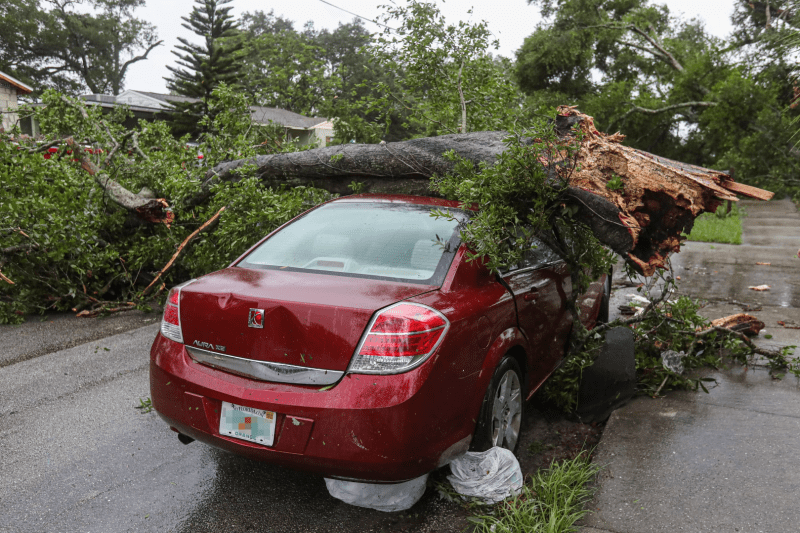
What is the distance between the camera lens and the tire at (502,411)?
286cm

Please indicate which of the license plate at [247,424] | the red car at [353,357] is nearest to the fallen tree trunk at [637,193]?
the red car at [353,357]

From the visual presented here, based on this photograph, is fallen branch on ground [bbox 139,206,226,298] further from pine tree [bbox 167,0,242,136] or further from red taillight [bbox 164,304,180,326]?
pine tree [bbox 167,0,242,136]

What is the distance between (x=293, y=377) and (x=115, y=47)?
68718 millimetres

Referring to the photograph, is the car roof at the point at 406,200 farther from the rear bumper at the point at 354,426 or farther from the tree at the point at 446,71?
the tree at the point at 446,71

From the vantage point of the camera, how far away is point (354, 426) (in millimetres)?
2400

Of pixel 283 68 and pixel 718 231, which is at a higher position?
pixel 283 68

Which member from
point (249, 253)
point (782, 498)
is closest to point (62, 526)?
point (249, 253)

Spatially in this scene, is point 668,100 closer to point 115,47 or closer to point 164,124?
point 164,124

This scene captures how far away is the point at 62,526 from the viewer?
268cm

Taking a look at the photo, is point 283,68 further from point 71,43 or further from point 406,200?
point 71,43

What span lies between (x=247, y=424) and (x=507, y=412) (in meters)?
1.39

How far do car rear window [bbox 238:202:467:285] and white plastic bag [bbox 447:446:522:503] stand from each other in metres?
0.87

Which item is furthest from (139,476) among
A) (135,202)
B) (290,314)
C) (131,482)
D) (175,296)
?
(135,202)

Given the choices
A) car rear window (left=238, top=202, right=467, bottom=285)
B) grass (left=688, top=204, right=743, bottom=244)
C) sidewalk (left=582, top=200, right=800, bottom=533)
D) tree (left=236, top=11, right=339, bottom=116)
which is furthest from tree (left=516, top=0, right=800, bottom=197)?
car rear window (left=238, top=202, right=467, bottom=285)
